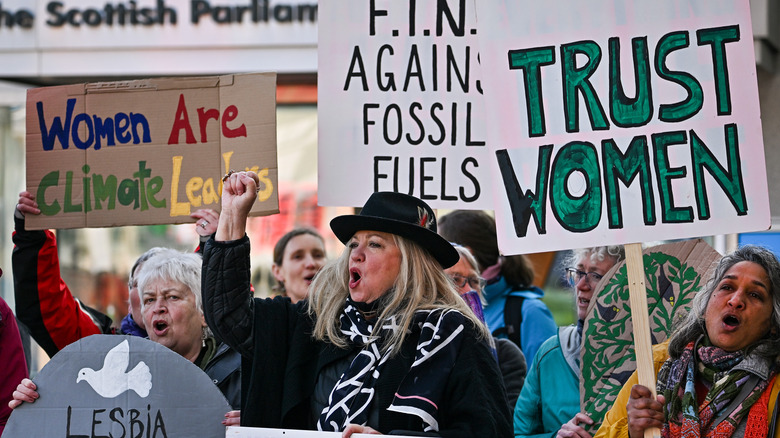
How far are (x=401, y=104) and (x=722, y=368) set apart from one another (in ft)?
5.49

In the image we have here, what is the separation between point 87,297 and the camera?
9.50 meters

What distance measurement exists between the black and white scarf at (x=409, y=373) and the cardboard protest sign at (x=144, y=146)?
106 cm

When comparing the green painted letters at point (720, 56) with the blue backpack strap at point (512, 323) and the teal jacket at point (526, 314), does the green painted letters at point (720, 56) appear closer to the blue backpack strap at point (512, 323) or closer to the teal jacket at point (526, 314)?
the teal jacket at point (526, 314)

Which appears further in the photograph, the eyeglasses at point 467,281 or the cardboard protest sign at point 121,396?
the eyeglasses at point 467,281

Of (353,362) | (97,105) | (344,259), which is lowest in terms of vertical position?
(353,362)

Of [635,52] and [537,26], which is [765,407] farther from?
[537,26]

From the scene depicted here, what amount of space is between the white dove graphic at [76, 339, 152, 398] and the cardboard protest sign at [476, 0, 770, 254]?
1264 millimetres

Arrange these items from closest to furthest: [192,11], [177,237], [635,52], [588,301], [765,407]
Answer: [765,407] < [635,52] < [588,301] < [192,11] < [177,237]

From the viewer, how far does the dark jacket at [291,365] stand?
9.84ft

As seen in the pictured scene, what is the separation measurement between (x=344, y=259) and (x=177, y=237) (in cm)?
626

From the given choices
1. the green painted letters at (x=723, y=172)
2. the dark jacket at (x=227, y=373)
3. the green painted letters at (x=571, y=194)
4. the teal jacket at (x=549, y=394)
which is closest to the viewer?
the green painted letters at (x=723, y=172)

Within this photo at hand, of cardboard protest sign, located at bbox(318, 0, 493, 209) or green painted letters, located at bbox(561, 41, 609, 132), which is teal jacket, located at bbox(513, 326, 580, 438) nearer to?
cardboard protest sign, located at bbox(318, 0, 493, 209)

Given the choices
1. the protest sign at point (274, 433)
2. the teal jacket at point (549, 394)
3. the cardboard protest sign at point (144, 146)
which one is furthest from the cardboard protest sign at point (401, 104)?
the protest sign at point (274, 433)

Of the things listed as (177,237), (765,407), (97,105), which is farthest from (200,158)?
(177,237)
